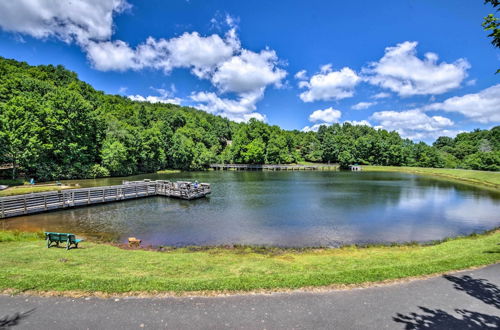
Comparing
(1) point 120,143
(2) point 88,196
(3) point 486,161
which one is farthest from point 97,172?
(3) point 486,161

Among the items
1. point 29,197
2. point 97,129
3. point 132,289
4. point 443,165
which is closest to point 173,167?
point 97,129

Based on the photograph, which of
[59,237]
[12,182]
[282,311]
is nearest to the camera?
[282,311]

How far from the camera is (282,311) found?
666cm

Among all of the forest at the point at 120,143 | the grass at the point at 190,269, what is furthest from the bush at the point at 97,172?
the grass at the point at 190,269

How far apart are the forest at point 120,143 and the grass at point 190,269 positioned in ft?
131

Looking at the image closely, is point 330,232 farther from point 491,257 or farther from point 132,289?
point 132,289

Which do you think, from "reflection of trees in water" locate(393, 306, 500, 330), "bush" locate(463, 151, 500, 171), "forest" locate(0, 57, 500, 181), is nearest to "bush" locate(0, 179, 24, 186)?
"forest" locate(0, 57, 500, 181)

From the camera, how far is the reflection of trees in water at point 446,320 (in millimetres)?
6008

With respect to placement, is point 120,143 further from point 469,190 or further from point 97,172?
point 469,190

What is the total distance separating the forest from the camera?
45719 millimetres

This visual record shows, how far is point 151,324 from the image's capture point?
6.08 meters

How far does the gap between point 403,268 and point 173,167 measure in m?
80.7

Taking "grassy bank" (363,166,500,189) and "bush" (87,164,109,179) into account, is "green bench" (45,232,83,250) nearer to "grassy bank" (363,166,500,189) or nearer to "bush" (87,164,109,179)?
"bush" (87,164,109,179)

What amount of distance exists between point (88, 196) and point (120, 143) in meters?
37.9
